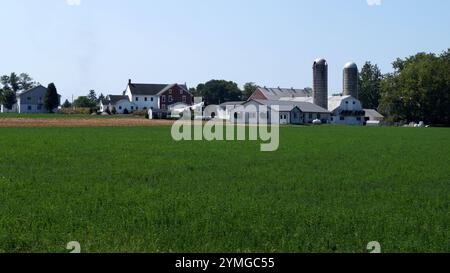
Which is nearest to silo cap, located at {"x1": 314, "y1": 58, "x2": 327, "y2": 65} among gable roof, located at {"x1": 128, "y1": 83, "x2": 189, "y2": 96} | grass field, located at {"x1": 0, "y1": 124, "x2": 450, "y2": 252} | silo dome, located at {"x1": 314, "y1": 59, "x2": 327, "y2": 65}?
silo dome, located at {"x1": 314, "y1": 59, "x2": 327, "y2": 65}

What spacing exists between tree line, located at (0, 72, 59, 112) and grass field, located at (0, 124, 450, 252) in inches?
3786

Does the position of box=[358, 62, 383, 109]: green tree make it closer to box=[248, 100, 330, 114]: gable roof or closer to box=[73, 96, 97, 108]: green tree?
box=[248, 100, 330, 114]: gable roof

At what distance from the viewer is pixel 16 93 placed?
132750mm

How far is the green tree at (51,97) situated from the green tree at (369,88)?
7651 cm

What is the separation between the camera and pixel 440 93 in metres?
94.9

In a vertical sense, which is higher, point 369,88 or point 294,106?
point 369,88

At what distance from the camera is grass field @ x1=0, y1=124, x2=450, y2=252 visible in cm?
870

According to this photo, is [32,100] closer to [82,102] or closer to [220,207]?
[82,102]

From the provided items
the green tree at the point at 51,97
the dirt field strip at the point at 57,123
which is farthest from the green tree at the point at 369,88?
the dirt field strip at the point at 57,123

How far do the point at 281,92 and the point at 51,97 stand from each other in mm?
61095

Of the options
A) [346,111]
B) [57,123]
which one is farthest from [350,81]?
[57,123]

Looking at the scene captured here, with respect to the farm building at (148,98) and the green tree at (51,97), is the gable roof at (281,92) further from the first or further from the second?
the green tree at (51,97)
